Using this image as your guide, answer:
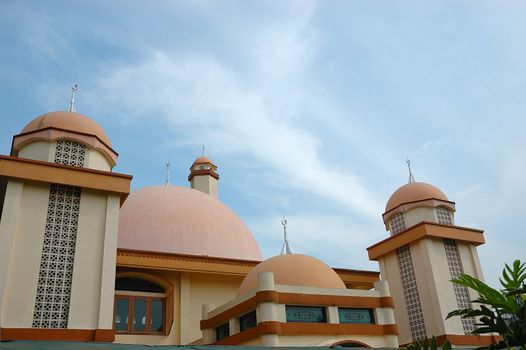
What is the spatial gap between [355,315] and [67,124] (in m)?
8.72

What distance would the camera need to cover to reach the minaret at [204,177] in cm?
2509

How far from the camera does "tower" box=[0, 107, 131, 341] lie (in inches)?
421

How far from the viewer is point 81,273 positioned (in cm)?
1142

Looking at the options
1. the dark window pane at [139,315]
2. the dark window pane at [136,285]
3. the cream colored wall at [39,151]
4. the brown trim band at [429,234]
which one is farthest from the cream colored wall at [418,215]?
the cream colored wall at [39,151]

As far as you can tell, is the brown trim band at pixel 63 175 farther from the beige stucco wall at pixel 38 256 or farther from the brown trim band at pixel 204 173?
the brown trim band at pixel 204 173

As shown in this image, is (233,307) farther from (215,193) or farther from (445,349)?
Answer: (215,193)

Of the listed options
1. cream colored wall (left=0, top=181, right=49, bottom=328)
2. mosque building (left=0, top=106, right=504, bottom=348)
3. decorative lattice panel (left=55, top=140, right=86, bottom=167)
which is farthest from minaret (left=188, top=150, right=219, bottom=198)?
cream colored wall (left=0, top=181, right=49, bottom=328)

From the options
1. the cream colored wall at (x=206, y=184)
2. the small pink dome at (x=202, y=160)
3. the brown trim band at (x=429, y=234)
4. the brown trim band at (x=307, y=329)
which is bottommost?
the brown trim band at (x=307, y=329)

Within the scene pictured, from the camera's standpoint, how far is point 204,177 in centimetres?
2530

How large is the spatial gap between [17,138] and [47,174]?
1.87m

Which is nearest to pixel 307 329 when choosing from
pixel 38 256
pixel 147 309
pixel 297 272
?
pixel 297 272

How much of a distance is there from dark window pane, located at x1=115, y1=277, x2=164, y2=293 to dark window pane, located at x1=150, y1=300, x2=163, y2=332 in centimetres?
45

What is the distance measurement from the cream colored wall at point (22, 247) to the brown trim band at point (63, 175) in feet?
0.93

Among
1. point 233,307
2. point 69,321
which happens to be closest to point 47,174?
point 69,321
